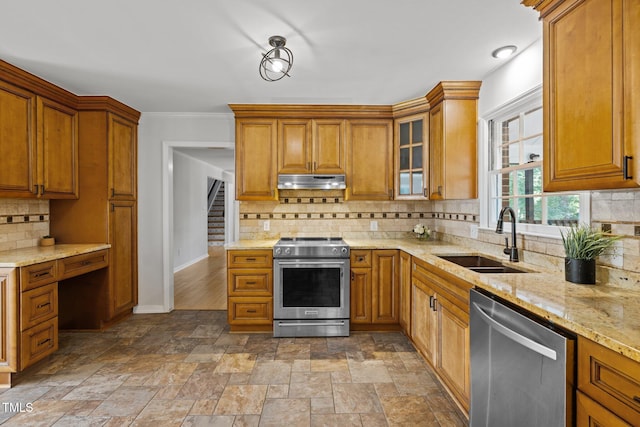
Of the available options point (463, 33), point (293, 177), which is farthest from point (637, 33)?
point (293, 177)

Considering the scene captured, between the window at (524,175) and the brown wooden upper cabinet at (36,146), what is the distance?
3.91 m

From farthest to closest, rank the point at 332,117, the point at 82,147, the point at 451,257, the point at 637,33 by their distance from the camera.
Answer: the point at 332,117 → the point at 82,147 → the point at 451,257 → the point at 637,33

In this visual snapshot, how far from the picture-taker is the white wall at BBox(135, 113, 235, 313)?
398 centimetres

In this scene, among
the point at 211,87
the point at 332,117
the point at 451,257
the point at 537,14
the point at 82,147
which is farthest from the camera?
the point at 332,117

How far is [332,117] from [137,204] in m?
2.47

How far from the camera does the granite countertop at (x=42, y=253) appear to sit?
2.41 metres

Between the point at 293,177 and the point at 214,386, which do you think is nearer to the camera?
the point at 214,386

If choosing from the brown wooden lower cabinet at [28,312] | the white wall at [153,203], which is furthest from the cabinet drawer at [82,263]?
the white wall at [153,203]

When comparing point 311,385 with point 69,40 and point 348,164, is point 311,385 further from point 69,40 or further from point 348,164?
point 69,40

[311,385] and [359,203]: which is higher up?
[359,203]

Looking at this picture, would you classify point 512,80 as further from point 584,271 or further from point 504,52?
point 584,271

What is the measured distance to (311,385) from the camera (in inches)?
94.6

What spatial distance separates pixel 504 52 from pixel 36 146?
385 centimetres

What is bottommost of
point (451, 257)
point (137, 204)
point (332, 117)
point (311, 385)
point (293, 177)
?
point (311, 385)
